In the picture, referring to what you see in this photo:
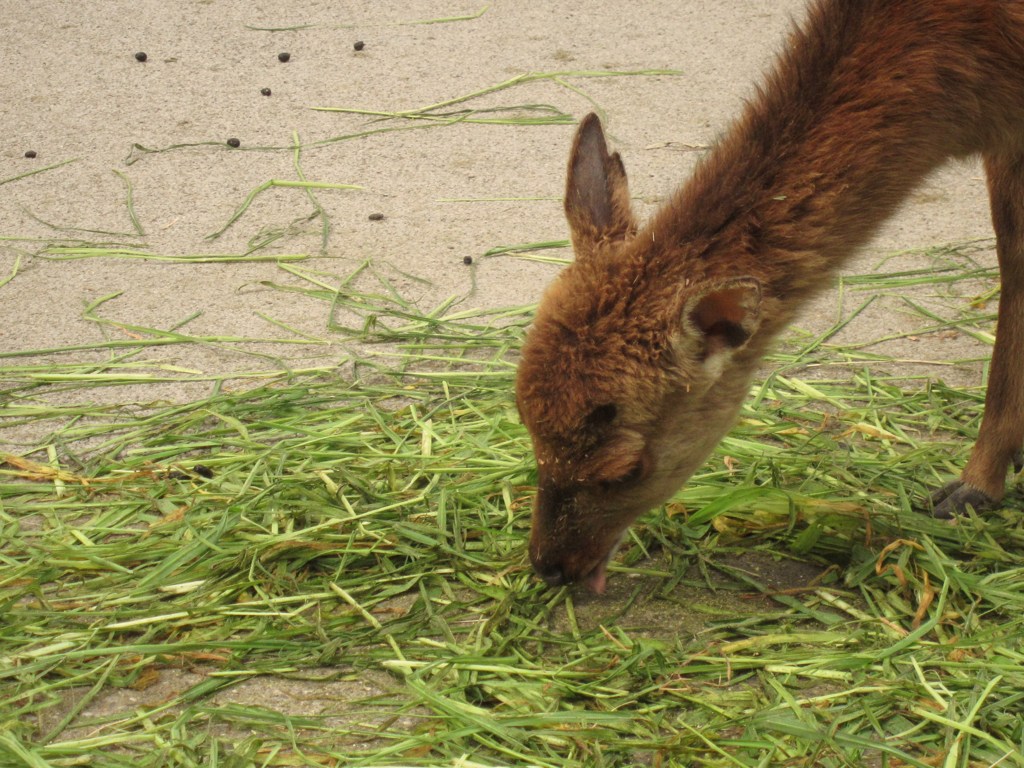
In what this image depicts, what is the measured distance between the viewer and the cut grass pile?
12.6ft

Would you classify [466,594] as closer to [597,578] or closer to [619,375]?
[597,578]

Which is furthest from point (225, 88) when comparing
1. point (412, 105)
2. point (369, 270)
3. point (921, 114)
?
point (921, 114)

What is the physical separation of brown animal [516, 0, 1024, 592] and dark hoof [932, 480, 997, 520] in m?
1.35

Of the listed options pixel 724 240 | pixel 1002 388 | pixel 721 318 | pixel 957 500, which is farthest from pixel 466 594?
pixel 1002 388

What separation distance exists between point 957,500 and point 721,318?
74.6 inches

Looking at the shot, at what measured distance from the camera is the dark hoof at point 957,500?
16.9 ft

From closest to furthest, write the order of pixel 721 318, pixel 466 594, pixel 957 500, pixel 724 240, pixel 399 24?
pixel 721 318
pixel 724 240
pixel 466 594
pixel 957 500
pixel 399 24

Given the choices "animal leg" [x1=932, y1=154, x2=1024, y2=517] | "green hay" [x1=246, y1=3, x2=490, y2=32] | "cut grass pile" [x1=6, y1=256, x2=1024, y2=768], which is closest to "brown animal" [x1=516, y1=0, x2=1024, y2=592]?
"cut grass pile" [x1=6, y1=256, x2=1024, y2=768]

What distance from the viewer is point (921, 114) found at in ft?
13.7

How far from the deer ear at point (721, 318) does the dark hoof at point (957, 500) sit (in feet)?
5.58

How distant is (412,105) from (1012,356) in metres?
5.06

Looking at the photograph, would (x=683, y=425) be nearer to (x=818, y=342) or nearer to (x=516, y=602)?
(x=516, y=602)

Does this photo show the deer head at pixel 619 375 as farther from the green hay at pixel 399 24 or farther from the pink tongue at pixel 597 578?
the green hay at pixel 399 24

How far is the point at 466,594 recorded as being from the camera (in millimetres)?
4668
